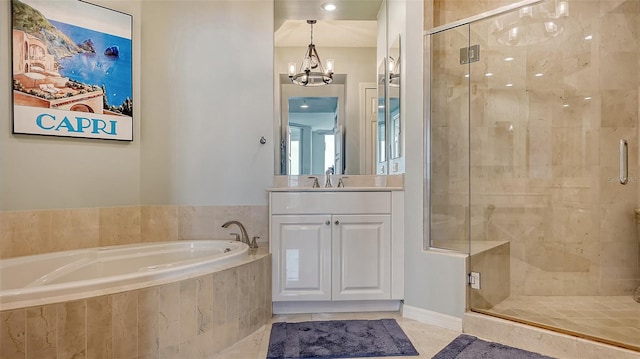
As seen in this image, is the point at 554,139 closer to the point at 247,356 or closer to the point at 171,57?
the point at 247,356

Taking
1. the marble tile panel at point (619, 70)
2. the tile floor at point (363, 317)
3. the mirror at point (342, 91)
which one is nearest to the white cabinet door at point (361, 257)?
the tile floor at point (363, 317)

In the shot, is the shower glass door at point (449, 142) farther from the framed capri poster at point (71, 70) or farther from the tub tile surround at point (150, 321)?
the framed capri poster at point (71, 70)

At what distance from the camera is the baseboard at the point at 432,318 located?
216cm

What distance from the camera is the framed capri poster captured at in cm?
210

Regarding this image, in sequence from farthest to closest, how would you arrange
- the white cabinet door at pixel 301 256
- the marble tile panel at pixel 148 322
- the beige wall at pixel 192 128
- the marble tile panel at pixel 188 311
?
the beige wall at pixel 192 128 → the white cabinet door at pixel 301 256 → the marble tile panel at pixel 188 311 → the marble tile panel at pixel 148 322

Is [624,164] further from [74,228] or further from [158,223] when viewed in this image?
[74,228]

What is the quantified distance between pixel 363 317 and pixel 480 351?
76cm

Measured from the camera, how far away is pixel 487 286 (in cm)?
229

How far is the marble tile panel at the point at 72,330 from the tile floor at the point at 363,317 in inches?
25.6

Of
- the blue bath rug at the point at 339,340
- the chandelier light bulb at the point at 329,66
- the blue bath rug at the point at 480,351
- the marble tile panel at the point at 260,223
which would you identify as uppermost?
the chandelier light bulb at the point at 329,66

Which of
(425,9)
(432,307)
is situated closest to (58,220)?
(432,307)

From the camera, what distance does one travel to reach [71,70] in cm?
229

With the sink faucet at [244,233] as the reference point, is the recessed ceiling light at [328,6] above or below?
above

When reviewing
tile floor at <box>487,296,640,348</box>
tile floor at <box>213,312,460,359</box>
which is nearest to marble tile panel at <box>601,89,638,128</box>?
tile floor at <box>487,296,640,348</box>
